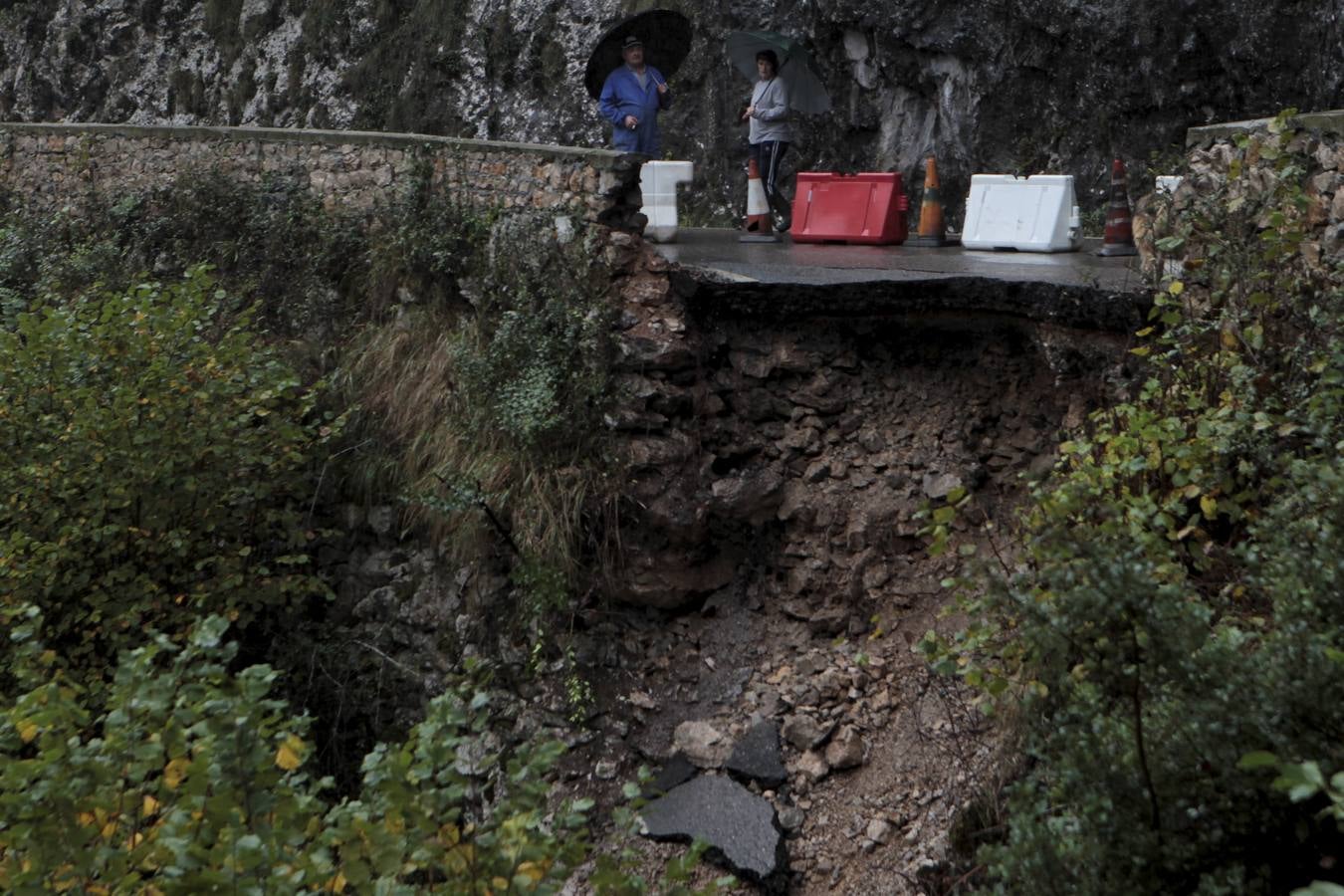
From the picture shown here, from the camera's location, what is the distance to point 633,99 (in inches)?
450

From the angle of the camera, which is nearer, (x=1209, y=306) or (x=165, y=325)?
(x=1209, y=306)

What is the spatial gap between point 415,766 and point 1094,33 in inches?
423

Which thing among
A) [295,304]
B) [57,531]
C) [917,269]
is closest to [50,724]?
[57,531]

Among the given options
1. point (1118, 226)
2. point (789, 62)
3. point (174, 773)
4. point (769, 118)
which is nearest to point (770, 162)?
point (769, 118)

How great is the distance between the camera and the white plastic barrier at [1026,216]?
9.69 m

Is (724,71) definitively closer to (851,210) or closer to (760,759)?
(851,210)

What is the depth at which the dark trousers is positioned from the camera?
465 inches

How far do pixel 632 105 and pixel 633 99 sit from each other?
5 cm

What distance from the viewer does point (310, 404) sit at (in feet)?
29.0

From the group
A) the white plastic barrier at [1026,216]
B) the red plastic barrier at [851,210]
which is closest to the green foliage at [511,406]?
the red plastic barrier at [851,210]

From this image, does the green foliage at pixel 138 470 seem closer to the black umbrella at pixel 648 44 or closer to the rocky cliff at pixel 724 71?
the black umbrella at pixel 648 44

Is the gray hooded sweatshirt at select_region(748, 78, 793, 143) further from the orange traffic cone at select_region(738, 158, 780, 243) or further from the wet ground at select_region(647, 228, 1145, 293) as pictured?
the wet ground at select_region(647, 228, 1145, 293)

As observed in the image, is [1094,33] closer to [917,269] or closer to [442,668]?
[917,269]

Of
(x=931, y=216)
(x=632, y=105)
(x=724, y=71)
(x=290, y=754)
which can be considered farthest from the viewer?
(x=724, y=71)
